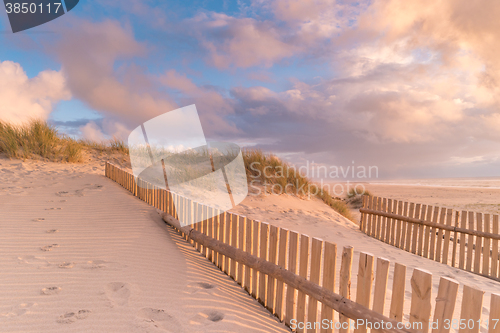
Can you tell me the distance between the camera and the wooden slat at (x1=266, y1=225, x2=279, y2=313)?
3.43 m

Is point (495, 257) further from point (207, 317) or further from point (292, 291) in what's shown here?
point (207, 317)

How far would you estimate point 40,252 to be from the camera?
4031 millimetres

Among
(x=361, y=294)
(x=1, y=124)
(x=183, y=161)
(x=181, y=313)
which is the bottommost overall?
(x=181, y=313)

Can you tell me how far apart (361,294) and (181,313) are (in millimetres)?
1778

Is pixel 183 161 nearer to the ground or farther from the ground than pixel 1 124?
nearer to the ground

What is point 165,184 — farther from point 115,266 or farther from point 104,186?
point 115,266

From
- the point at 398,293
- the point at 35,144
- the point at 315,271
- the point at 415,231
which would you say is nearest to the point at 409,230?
the point at 415,231

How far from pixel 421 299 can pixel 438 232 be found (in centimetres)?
620

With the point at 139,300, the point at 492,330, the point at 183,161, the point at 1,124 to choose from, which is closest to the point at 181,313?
the point at 139,300

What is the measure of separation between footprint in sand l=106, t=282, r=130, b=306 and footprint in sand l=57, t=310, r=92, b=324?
27 cm

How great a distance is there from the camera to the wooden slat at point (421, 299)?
2115mm

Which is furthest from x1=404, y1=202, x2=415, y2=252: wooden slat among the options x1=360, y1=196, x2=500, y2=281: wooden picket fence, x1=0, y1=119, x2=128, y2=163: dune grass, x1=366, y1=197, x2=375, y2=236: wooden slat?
x1=0, y1=119, x2=128, y2=163: dune grass

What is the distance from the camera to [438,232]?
7199mm

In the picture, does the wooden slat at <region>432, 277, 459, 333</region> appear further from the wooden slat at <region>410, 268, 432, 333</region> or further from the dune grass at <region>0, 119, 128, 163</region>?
the dune grass at <region>0, 119, 128, 163</region>
